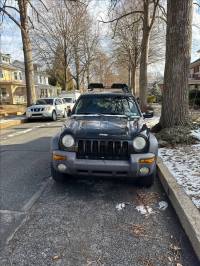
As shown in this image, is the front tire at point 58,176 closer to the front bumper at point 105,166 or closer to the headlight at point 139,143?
the front bumper at point 105,166

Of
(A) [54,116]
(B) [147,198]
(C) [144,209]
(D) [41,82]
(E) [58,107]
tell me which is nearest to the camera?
(C) [144,209]

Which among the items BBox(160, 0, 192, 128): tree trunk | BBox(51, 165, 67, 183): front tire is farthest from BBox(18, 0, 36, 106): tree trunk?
BBox(51, 165, 67, 183): front tire

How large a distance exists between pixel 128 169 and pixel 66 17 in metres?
29.3

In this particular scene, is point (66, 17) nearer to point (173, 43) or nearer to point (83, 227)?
point (173, 43)

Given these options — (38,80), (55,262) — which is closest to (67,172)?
(55,262)

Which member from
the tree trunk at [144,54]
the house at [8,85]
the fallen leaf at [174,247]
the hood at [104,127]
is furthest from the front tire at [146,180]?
the house at [8,85]

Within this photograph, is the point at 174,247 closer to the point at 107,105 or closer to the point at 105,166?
the point at 105,166

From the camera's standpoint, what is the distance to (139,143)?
3984 mm

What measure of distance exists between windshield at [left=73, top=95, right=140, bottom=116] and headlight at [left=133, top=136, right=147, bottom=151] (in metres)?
1.44

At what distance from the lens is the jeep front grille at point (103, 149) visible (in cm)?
398

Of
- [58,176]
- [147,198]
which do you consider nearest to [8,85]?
[58,176]

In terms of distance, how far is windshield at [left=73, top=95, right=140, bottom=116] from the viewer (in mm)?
5449

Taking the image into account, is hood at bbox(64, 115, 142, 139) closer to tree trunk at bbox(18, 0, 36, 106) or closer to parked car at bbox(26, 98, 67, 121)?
parked car at bbox(26, 98, 67, 121)

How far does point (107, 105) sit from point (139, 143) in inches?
72.1
